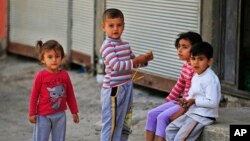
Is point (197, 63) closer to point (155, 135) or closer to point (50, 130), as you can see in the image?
point (155, 135)

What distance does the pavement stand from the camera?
6.45m

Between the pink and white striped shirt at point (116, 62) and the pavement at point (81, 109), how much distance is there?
2.98 feet

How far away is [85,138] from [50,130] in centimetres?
148

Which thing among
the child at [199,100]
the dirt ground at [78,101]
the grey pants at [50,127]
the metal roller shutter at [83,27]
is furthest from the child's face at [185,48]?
the metal roller shutter at [83,27]

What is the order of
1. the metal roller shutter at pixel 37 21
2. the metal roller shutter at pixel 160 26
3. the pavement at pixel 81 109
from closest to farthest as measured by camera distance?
1. the pavement at pixel 81 109
2. the metal roller shutter at pixel 160 26
3. the metal roller shutter at pixel 37 21

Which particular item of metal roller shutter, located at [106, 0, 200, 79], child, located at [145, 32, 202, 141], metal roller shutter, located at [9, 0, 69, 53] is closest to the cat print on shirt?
child, located at [145, 32, 202, 141]

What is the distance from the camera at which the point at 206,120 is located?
589cm

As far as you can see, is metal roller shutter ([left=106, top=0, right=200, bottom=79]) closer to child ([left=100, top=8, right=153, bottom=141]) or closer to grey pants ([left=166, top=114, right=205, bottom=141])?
child ([left=100, top=8, right=153, bottom=141])

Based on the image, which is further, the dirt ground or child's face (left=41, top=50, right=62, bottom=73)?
the dirt ground

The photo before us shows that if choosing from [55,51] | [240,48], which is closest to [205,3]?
[240,48]

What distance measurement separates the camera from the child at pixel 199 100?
5742 mm

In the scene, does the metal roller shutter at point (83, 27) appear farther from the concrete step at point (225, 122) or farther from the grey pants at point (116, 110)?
the grey pants at point (116, 110)

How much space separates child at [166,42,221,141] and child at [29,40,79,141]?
1.00 metres

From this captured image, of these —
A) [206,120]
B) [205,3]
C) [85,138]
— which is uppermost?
[205,3]
